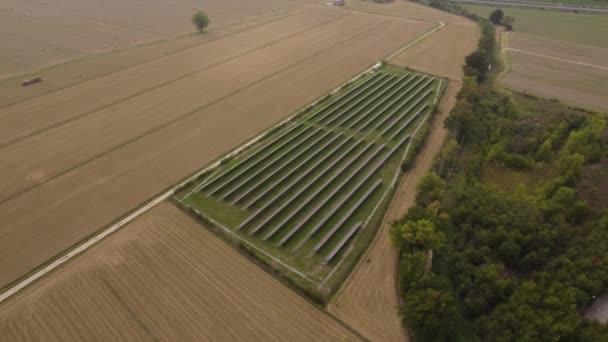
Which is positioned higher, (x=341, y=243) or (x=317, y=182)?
(x=317, y=182)

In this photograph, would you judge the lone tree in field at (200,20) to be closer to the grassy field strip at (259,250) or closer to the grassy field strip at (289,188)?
the grassy field strip at (289,188)

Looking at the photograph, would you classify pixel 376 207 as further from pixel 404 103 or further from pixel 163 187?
pixel 404 103

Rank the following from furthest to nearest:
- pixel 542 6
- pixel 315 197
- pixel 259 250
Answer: pixel 542 6
pixel 315 197
pixel 259 250

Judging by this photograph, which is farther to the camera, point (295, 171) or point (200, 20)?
point (200, 20)

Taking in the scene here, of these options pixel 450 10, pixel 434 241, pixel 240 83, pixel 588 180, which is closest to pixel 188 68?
pixel 240 83

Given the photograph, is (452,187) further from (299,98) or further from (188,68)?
(188,68)

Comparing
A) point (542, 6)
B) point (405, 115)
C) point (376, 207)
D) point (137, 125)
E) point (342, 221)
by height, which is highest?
point (542, 6)

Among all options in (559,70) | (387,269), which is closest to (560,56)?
(559,70)

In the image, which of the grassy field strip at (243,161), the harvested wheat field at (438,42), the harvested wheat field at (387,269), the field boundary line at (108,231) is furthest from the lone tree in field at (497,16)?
the grassy field strip at (243,161)
